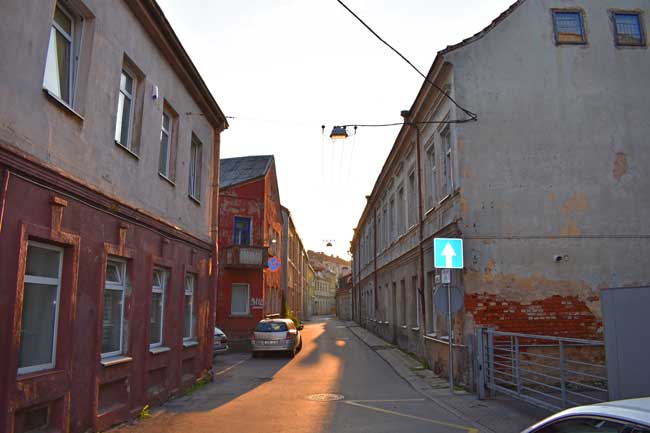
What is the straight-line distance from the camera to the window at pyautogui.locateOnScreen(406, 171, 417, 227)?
18.5 metres

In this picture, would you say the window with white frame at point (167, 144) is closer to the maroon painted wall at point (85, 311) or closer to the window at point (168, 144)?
the window at point (168, 144)

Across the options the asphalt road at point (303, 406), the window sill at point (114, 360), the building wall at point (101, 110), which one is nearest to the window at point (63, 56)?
the building wall at point (101, 110)

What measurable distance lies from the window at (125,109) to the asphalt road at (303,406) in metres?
4.86

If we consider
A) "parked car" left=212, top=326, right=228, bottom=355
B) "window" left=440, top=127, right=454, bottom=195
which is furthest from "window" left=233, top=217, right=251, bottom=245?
"window" left=440, top=127, right=454, bottom=195

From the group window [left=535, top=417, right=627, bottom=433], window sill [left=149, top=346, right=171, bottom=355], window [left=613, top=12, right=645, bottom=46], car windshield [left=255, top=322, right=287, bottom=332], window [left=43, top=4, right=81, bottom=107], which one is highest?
window [left=613, top=12, right=645, bottom=46]

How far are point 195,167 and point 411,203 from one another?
8.70 meters

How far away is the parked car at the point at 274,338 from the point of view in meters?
19.9

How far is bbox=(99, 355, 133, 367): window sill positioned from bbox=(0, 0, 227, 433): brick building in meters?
0.04

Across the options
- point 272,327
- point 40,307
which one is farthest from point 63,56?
point 272,327

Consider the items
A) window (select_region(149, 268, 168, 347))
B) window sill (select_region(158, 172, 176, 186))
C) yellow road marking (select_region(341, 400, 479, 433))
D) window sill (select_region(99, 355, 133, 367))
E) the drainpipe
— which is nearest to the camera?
window sill (select_region(99, 355, 133, 367))

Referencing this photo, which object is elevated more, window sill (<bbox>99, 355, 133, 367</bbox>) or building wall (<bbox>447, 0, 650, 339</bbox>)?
building wall (<bbox>447, 0, 650, 339</bbox>)

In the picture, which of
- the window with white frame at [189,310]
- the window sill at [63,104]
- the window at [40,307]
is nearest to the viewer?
the window at [40,307]

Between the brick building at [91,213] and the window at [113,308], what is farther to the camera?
the window at [113,308]

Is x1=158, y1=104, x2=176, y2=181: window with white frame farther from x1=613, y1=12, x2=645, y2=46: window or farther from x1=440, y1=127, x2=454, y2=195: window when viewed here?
x1=613, y1=12, x2=645, y2=46: window
